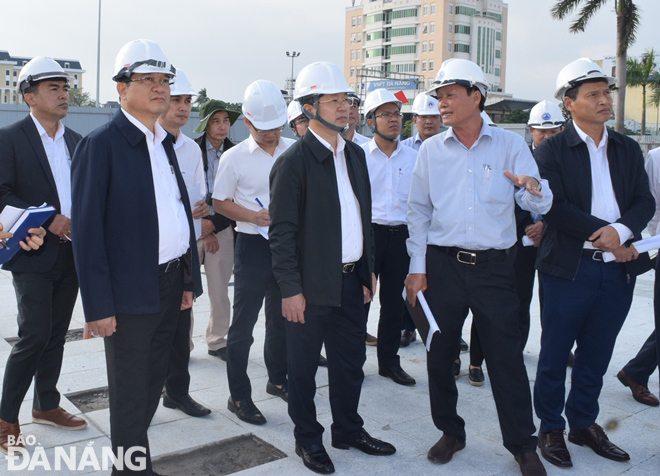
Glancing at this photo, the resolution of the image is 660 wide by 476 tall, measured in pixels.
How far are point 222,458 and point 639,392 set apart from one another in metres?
2.87

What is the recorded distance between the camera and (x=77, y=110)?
2848 cm

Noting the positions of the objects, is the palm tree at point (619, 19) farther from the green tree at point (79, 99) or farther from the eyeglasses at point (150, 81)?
the green tree at point (79, 99)

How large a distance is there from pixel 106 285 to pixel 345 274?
1329 millimetres

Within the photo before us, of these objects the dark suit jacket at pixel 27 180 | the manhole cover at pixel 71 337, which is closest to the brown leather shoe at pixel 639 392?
the dark suit jacket at pixel 27 180

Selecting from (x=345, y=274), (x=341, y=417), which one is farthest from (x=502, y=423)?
(x=345, y=274)

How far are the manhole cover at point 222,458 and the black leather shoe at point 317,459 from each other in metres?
0.20

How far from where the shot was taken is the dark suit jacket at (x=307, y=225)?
361 cm

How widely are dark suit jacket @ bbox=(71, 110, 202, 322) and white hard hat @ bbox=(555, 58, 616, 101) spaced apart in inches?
92.6

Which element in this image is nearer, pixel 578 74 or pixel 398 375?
pixel 578 74

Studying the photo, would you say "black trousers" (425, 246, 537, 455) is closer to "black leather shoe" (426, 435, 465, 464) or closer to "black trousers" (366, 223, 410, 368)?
"black leather shoe" (426, 435, 465, 464)

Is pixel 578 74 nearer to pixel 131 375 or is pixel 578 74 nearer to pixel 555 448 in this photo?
pixel 555 448

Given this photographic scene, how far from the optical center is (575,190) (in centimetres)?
383

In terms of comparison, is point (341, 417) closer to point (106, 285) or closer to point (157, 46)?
point (106, 285)

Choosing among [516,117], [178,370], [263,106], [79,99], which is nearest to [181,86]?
[263,106]
